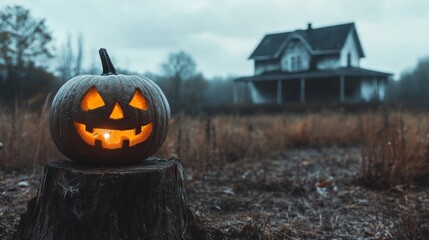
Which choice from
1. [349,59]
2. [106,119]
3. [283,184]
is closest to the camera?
[106,119]

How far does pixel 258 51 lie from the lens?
93.5 feet

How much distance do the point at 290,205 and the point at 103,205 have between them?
2.41 m

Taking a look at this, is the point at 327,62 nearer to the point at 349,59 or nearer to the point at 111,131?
the point at 349,59

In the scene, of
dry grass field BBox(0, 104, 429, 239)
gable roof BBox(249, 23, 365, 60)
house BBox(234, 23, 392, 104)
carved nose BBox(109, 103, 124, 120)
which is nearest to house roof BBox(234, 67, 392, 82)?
house BBox(234, 23, 392, 104)

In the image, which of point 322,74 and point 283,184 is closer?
point 283,184

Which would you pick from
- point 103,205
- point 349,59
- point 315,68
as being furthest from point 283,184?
point 349,59

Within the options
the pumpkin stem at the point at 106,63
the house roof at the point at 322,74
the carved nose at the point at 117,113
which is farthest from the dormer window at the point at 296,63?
the carved nose at the point at 117,113

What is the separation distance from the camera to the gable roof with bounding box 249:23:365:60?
2527 centimetres

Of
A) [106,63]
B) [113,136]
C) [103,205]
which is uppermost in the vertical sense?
[106,63]

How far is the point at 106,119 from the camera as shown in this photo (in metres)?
2.57

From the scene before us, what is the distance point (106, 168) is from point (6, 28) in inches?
849

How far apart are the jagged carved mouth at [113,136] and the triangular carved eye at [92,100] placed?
0.13 meters

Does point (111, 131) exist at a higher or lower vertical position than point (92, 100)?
lower

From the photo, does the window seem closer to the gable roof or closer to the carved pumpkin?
the gable roof
